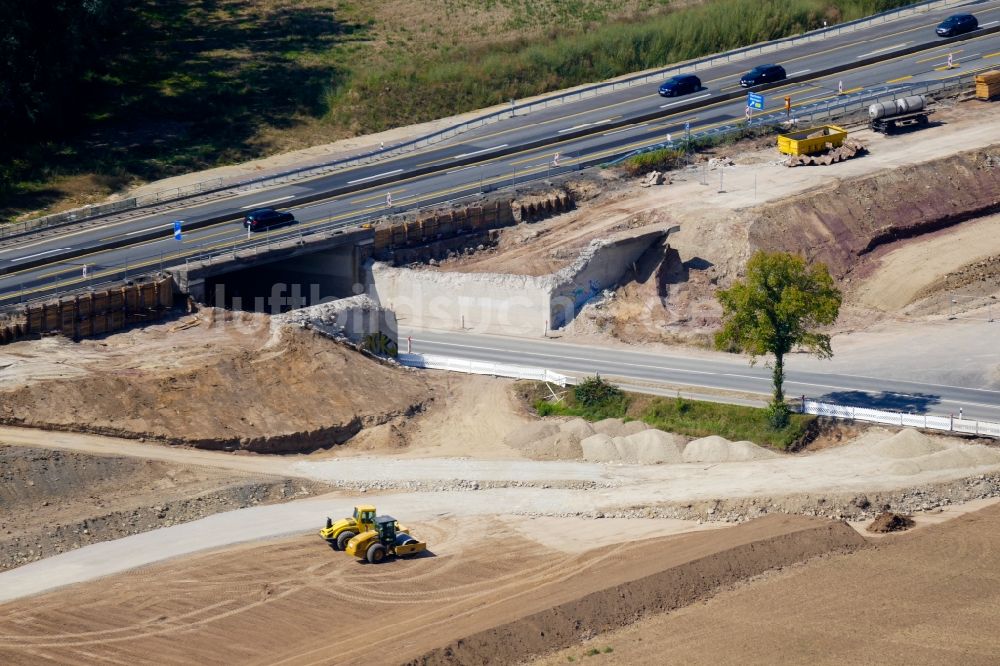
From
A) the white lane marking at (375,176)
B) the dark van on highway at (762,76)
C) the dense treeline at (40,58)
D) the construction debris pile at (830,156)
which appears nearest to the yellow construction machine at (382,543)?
the white lane marking at (375,176)

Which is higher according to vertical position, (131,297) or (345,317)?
(131,297)

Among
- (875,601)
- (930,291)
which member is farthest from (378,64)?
(875,601)

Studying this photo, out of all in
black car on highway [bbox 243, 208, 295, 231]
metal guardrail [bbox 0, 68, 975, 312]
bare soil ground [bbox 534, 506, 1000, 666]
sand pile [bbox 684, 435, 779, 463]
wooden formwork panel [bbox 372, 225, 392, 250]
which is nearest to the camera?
bare soil ground [bbox 534, 506, 1000, 666]

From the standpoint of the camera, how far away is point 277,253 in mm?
76688

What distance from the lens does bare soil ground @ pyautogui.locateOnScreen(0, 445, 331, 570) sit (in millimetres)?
55562

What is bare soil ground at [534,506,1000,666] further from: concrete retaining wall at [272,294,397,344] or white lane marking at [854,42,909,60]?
white lane marking at [854,42,909,60]

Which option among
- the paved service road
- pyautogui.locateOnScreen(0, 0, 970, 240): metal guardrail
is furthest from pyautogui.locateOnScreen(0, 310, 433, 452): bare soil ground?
pyautogui.locateOnScreen(0, 0, 970, 240): metal guardrail

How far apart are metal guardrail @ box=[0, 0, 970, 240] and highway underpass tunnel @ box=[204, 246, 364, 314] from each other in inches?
325

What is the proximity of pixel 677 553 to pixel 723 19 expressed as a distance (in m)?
63.3

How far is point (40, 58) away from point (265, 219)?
72.9ft

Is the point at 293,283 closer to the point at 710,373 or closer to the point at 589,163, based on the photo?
the point at 589,163

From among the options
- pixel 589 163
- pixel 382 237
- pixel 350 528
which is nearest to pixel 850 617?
pixel 350 528

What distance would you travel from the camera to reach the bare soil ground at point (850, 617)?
Answer: 159 ft

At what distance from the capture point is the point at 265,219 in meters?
79.6
